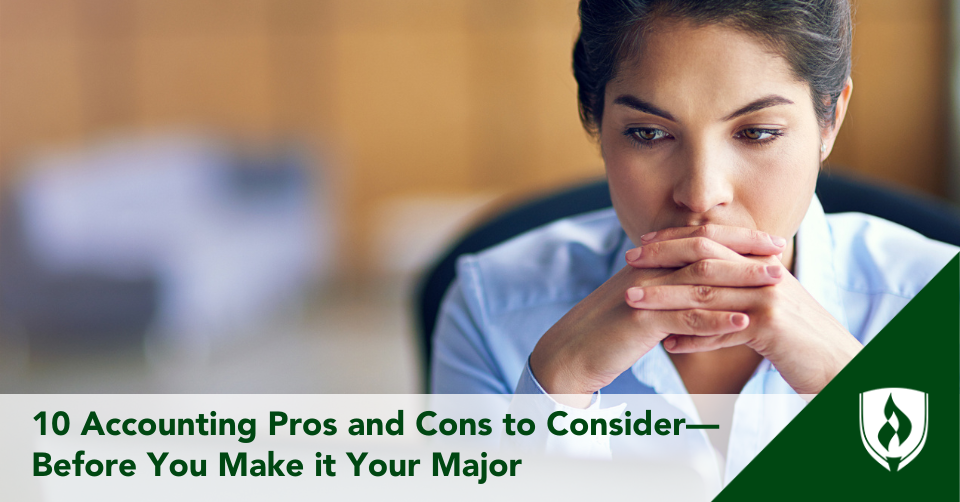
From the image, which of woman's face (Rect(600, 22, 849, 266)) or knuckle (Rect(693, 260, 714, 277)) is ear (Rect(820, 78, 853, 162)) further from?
knuckle (Rect(693, 260, 714, 277))

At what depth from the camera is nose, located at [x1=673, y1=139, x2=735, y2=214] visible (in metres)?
0.47

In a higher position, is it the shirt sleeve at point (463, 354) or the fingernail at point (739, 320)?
the fingernail at point (739, 320)

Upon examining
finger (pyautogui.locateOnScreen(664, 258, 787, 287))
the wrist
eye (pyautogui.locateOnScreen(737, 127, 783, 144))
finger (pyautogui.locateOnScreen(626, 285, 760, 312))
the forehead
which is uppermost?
the forehead

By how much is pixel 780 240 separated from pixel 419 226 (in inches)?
143

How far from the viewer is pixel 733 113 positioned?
45 centimetres

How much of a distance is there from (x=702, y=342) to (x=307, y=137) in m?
3.93

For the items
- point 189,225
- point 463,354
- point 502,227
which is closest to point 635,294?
point 463,354

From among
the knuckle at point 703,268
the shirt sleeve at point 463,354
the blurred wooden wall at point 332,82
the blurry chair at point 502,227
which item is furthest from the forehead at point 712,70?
the blurred wooden wall at point 332,82

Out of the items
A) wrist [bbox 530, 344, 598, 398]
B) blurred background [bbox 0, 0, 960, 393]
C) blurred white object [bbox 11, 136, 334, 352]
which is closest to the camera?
wrist [bbox 530, 344, 598, 398]

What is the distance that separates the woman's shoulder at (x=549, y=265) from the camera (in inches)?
31.7

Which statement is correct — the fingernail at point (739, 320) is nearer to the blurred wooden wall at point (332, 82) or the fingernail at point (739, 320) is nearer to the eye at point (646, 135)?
the eye at point (646, 135)

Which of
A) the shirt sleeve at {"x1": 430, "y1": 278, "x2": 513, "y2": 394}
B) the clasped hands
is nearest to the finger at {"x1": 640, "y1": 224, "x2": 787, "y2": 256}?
the clasped hands

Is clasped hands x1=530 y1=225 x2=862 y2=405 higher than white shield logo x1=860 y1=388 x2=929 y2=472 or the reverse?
higher

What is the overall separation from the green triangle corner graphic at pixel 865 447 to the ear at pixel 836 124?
11 centimetres
